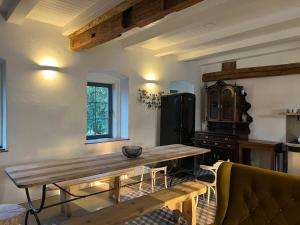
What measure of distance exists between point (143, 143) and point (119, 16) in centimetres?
292

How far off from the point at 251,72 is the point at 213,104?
1.15 meters

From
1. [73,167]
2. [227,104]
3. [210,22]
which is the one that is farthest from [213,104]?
[73,167]

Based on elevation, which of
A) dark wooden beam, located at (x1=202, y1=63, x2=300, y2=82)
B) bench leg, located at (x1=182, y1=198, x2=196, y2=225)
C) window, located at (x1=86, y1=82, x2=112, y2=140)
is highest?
dark wooden beam, located at (x1=202, y1=63, x2=300, y2=82)

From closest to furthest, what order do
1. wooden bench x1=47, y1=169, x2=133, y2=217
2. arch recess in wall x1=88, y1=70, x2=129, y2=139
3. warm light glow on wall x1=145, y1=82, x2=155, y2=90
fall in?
wooden bench x1=47, y1=169, x2=133, y2=217 < arch recess in wall x1=88, y1=70, x2=129, y2=139 < warm light glow on wall x1=145, y1=82, x2=155, y2=90

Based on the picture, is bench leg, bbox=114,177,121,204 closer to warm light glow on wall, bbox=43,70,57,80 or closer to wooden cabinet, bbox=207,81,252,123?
warm light glow on wall, bbox=43,70,57,80

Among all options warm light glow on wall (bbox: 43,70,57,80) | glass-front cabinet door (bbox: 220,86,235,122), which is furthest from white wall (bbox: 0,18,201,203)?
glass-front cabinet door (bbox: 220,86,235,122)

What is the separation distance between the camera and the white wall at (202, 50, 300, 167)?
5113 millimetres

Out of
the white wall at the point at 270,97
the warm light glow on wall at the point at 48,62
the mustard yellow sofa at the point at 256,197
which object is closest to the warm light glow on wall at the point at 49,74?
the warm light glow on wall at the point at 48,62

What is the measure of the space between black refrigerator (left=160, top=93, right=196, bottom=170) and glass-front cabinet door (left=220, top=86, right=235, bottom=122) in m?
0.88

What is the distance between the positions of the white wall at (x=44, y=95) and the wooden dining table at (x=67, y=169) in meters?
1.26

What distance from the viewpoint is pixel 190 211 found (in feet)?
9.73

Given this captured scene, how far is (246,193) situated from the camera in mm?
2084

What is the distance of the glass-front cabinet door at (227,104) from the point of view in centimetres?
560

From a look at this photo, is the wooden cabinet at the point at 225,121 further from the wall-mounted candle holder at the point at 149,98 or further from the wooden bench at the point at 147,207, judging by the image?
the wooden bench at the point at 147,207
